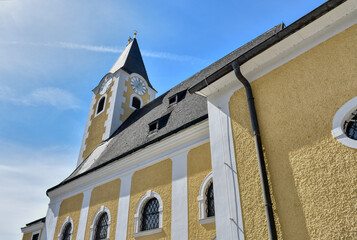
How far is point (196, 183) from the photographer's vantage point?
7.29 meters

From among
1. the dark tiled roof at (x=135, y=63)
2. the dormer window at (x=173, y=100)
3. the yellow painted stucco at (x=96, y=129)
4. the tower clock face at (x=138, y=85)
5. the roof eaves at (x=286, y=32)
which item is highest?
the dark tiled roof at (x=135, y=63)

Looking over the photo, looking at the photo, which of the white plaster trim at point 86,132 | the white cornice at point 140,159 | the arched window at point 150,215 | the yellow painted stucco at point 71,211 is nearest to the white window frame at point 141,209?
the arched window at point 150,215

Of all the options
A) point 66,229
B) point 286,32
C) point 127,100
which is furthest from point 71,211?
point 286,32

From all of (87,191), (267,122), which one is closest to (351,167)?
(267,122)

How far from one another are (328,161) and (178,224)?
4239mm

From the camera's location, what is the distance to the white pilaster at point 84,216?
10031mm

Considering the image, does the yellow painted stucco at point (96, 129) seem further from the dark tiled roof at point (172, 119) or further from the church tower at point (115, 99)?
the dark tiled roof at point (172, 119)

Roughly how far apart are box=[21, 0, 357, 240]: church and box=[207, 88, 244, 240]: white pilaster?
20mm

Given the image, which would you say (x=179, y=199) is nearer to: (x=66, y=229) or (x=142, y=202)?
(x=142, y=202)

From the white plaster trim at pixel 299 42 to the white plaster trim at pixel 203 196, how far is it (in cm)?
238

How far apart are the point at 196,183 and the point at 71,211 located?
20.7ft

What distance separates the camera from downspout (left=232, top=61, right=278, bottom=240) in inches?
167

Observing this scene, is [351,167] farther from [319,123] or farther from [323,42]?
[323,42]

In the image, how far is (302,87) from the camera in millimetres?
4848
